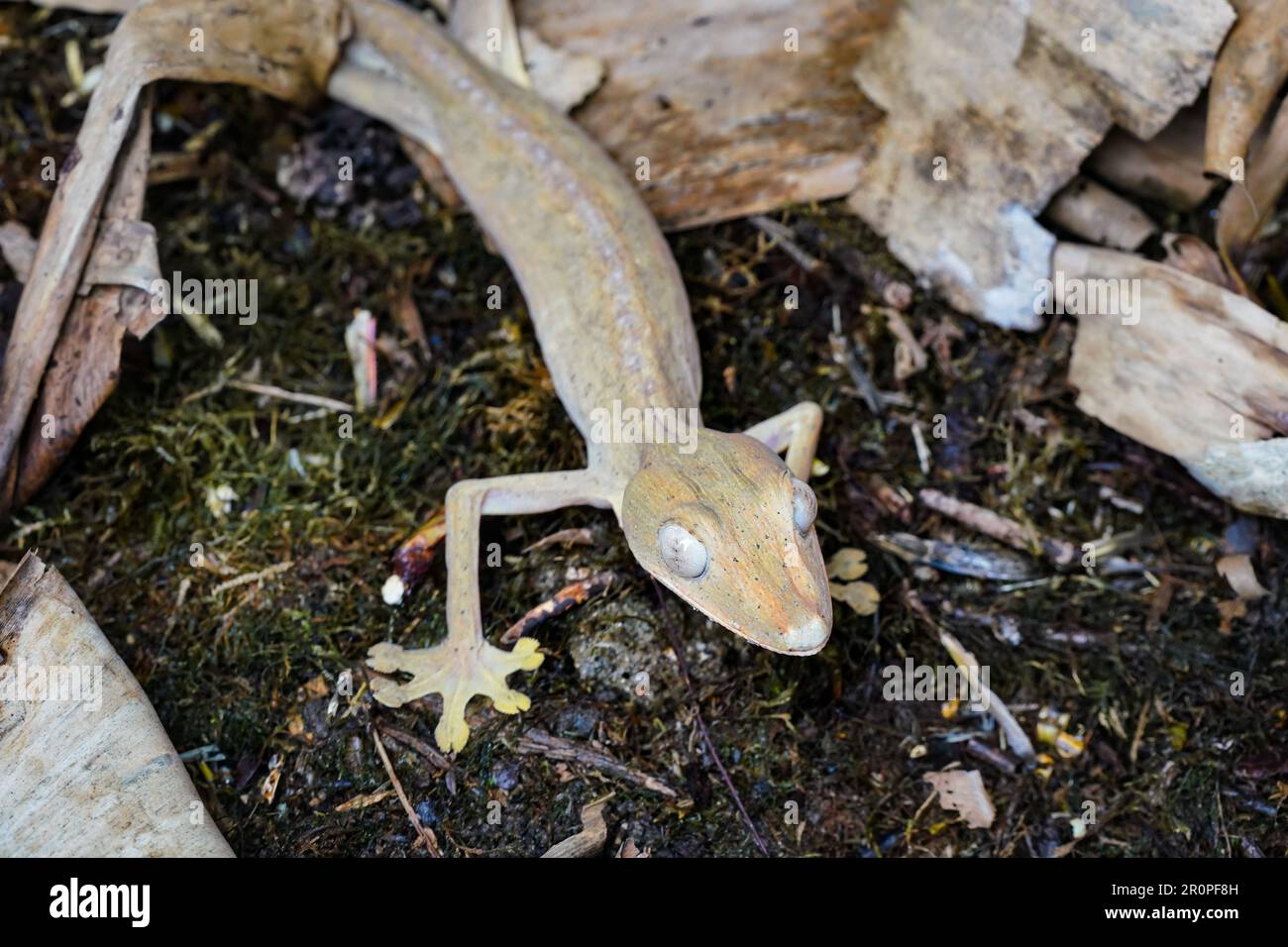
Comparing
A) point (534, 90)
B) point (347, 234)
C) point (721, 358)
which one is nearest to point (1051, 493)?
point (721, 358)

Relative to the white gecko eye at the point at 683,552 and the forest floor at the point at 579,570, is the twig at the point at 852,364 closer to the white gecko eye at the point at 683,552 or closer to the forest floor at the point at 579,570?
the forest floor at the point at 579,570

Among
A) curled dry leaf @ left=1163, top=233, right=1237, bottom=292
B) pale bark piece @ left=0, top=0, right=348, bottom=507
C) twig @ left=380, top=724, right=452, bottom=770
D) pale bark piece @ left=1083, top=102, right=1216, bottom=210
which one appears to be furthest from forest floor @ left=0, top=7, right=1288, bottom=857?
pale bark piece @ left=1083, top=102, right=1216, bottom=210

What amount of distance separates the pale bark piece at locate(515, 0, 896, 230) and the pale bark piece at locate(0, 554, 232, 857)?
10.4 feet

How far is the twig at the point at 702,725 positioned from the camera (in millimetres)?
4238

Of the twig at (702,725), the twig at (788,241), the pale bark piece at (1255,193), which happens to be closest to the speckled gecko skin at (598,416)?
the twig at (702,725)

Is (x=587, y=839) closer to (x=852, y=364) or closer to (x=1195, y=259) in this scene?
(x=852, y=364)

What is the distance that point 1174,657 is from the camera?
4680mm

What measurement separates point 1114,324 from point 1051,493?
76 centimetres

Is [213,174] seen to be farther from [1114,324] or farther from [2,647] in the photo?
[1114,324]

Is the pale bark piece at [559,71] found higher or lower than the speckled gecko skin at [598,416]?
higher

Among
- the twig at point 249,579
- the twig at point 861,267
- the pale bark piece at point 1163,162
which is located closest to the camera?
the twig at point 249,579

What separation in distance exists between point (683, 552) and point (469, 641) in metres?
0.99

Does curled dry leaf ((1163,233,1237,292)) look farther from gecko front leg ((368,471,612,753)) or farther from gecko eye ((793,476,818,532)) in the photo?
gecko front leg ((368,471,612,753))

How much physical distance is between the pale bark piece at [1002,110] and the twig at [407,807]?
A: 10.6 feet
